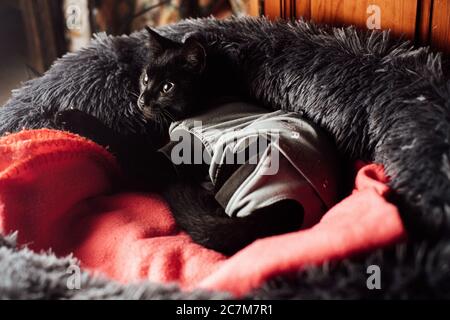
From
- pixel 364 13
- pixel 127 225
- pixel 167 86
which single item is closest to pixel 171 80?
pixel 167 86

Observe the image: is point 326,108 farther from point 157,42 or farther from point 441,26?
point 157,42

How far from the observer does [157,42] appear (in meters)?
1.36

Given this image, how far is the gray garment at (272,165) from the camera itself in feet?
3.45

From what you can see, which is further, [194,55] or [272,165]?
[194,55]

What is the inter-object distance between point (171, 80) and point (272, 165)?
425 mm

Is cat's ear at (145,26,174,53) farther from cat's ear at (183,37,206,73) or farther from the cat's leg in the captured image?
the cat's leg

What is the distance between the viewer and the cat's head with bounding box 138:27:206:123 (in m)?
1.32

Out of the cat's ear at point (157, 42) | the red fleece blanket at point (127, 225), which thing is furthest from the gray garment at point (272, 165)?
the cat's ear at point (157, 42)

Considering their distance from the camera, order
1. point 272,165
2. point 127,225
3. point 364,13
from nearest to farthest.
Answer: point 272,165 → point 127,225 → point 364,13

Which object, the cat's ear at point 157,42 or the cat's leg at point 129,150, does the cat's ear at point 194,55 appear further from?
the cat's leg at point 129,150

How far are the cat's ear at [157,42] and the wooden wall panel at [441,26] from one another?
0.64 metres

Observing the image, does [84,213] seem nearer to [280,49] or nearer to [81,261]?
[81,261]

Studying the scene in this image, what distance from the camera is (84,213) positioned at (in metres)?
1.22

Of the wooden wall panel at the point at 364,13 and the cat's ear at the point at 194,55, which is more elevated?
the wooden wall panel at the point at 364,13
